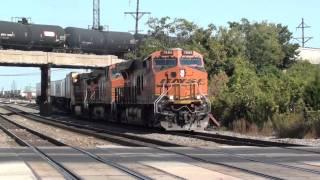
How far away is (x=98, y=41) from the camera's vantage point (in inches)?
2468

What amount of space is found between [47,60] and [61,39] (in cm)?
339

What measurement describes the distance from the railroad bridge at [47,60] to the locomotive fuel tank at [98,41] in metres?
1.63

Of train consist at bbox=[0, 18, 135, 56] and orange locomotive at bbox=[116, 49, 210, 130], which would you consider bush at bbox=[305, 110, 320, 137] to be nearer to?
orange locomotive at bbox=[116, 49, 210, 130]

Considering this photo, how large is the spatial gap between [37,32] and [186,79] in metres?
34.5

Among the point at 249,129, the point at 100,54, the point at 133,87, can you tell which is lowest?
the point at 249,129

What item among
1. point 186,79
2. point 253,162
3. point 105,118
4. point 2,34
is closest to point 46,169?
point 253,162

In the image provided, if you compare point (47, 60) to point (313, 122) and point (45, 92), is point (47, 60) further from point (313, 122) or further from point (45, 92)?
point (313, 122)

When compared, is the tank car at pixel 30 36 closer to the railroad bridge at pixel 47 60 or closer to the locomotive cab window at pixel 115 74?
the railroad bridge at pixel 47 60

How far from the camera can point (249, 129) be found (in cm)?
2958

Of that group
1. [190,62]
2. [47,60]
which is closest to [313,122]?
[190,62]

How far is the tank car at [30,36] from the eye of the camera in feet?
188

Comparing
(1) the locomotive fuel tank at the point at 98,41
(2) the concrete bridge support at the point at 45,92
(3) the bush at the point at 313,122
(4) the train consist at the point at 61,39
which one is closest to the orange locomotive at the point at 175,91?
(3) the bush at the point at 313,122

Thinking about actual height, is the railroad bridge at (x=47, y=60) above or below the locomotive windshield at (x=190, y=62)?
above

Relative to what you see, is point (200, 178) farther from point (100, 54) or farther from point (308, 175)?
point (100, 54)
